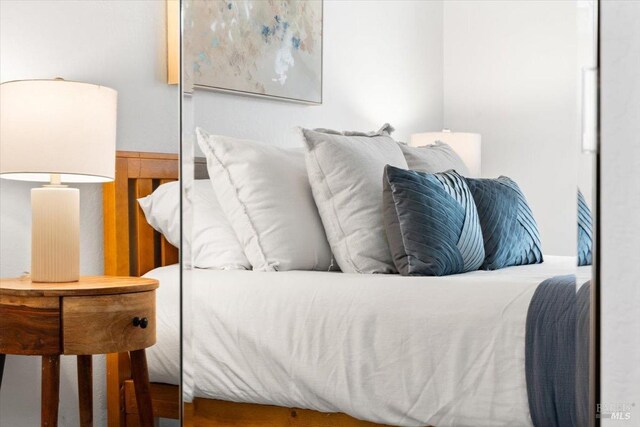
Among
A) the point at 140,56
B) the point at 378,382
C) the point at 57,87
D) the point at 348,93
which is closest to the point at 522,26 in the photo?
the point at 348,93

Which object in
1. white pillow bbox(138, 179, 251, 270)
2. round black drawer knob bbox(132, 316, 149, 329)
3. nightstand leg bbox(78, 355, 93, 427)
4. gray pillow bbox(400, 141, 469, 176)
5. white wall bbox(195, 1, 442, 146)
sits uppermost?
white wall bbox(195, 1, 442, 146)

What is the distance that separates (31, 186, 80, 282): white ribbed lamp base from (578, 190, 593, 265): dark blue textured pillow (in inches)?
55.8

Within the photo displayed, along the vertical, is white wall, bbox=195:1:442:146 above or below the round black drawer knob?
above

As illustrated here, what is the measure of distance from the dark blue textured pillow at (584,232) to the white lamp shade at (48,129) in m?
1.37

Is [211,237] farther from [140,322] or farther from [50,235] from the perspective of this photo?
[50,235]

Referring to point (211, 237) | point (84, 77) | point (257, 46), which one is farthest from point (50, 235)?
point (257, 46)

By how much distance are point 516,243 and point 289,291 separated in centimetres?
37

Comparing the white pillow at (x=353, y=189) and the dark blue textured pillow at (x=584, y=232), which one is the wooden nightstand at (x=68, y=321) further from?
the dark blue textured pillow at (x=584, y=232)

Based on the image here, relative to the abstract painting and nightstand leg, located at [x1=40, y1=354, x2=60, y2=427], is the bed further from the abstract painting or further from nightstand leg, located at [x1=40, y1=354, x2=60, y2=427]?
nightstand leg, located at [x1=40, y1=354, x2=60, y2=427]

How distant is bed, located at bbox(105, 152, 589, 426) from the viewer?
1058 millimetres

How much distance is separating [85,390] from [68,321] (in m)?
0.39

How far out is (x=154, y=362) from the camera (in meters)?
2.05

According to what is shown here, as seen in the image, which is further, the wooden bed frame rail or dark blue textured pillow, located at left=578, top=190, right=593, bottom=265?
the wooden bed frame rail

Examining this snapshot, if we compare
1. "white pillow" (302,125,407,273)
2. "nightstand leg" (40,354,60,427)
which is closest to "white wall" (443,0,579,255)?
"white pillow" (302,125,407,273)
